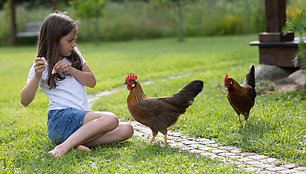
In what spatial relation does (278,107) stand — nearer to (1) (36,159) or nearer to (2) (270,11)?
(2) (270,11)

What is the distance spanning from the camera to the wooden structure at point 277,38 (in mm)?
8500

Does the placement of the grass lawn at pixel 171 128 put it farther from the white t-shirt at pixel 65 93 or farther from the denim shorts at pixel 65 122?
the white t-shirt at pixel 65 93

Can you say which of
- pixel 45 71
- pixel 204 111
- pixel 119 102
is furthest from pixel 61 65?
pixel 119 102

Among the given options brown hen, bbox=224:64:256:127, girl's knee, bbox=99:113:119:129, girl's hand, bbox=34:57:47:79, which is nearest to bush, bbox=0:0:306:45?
brown hen, bbox=224:64:256:127

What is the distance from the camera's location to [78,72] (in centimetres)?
470

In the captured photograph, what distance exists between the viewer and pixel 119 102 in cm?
761

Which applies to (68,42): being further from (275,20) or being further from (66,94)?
(275,20)

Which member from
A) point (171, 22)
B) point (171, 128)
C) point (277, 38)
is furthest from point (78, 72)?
point (171, 22)

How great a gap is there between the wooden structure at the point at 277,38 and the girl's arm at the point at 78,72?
5.12m

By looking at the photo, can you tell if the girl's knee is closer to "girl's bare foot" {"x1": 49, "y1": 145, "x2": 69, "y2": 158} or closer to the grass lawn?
the grass lawn

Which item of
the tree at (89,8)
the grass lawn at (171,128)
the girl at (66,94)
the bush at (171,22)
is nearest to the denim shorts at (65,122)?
the girl at (66,94)

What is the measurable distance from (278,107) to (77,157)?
11.6ft

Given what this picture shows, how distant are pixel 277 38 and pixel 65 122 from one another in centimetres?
579

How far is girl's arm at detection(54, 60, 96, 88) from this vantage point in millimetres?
4449
